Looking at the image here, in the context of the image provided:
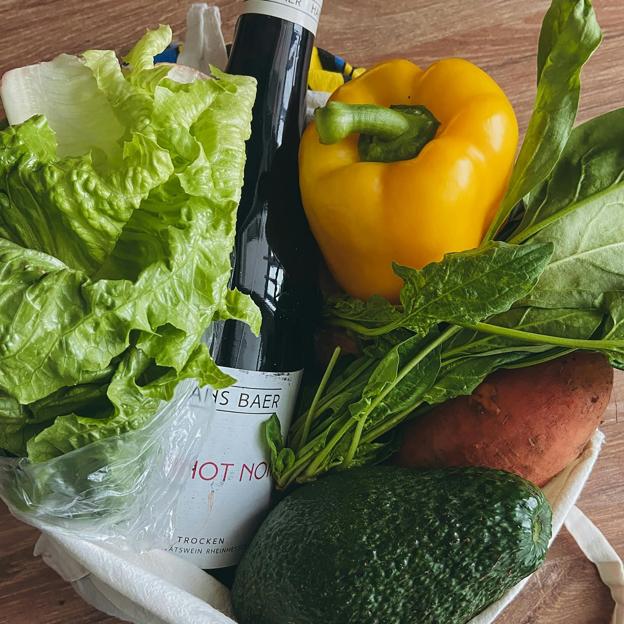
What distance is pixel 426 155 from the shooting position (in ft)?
2.10

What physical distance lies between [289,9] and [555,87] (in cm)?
26

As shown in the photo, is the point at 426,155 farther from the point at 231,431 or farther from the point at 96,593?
the point at 96,593

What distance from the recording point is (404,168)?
0.64 meters

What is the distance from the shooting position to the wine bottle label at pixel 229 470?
664 millimetres

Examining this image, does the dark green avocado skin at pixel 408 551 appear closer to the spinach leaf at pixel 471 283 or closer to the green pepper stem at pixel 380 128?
the spinach leaf at pixel 471 283

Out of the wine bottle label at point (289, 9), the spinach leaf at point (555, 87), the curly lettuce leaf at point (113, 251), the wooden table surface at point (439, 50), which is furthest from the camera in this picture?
the wooden table surface at point (439, 50)

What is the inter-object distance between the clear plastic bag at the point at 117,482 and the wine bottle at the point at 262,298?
0.04m

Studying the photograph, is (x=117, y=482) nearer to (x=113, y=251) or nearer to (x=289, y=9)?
(x=113, y=251)

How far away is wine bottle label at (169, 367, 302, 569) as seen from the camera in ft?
2.18

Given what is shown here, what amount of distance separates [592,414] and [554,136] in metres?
0.28

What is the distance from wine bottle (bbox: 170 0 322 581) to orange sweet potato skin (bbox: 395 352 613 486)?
0.18m

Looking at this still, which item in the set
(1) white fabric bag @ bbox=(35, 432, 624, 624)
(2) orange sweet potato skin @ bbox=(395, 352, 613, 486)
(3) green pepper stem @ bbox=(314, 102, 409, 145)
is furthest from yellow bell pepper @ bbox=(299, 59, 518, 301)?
(1) white fabric bag @ bbox=(35, 432, 624, 624)

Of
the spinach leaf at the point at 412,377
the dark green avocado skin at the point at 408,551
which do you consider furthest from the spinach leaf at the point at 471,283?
the dark green avocado skin at the point at 408,551

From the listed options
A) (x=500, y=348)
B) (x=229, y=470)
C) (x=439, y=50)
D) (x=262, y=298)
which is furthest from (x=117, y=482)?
(x=439, y=50)
